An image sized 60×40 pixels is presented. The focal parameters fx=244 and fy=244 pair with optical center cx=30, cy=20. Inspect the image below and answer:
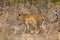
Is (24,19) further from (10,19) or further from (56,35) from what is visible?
(56,35)

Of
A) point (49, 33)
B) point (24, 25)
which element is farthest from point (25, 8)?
point (49, 33)

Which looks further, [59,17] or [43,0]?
[43,0]

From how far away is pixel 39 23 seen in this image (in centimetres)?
407

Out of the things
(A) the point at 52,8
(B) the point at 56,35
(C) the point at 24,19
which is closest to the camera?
(B) the point at 56,35

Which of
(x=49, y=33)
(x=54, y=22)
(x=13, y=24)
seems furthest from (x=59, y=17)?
(x=13, y=24)

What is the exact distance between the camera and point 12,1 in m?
4.48

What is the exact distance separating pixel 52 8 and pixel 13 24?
2.62 ft

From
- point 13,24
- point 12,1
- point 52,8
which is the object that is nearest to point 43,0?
point 52,8

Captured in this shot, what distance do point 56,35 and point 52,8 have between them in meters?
0.71

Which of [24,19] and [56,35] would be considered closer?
[56,35]

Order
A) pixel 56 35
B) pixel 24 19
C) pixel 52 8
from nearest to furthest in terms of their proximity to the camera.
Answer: pixel 56 35 → pixel 24 19 → pixel 52 8

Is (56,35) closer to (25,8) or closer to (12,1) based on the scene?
(25,8)

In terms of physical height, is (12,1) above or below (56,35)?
above

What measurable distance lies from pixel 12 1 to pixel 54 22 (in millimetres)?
913
